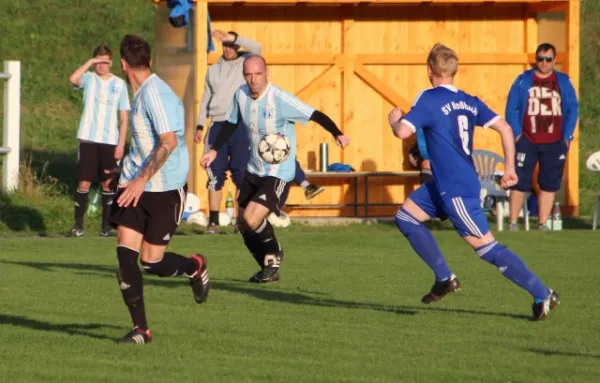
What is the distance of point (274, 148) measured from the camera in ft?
40.4

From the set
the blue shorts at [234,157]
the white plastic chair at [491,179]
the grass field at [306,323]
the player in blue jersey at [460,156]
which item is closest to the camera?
the grass field at [306,323]

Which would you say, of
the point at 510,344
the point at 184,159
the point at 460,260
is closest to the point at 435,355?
the point at 510,344

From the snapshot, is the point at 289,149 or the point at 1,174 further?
the point at 1,174

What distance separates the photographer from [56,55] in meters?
31.1

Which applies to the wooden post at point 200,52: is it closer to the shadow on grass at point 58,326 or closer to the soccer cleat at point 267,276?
the soccer cleat at point 267,276

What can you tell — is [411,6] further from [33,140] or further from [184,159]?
[184,159]

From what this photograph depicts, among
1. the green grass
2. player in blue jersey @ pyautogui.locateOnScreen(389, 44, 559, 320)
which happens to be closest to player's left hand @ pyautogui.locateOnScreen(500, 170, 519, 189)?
player in blue jersey @ pyautogui.locateOnScreen(389, 44, 559, 320)

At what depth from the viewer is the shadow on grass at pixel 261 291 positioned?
1051cm

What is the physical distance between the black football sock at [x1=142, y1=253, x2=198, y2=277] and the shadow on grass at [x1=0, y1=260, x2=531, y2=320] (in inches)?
54.3

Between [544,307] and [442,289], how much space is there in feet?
2.68

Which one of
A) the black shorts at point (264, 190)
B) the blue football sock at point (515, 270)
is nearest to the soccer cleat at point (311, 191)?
the black shorts at point (264, 190)

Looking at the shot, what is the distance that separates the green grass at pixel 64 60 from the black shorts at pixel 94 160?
3.29 m

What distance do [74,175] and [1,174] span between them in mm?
2732

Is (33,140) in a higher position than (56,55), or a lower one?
lower
